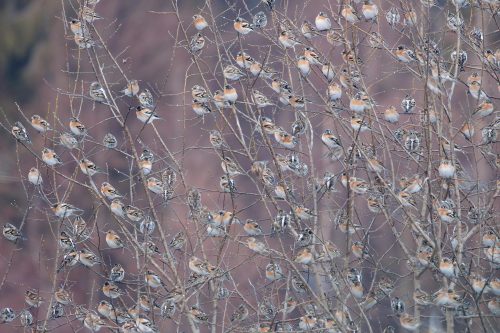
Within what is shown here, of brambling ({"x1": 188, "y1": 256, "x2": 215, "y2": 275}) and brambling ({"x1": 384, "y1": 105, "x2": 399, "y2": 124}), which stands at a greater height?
brambling ({"x1": 384, "y1": 105, "x2": 399, "y2": 124})

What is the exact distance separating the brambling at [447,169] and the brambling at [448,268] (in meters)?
0.74

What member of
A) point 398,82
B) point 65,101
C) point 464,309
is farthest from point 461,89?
point 464,309

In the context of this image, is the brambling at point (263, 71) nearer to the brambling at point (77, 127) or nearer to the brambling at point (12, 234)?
the brambling at point (77, 127)

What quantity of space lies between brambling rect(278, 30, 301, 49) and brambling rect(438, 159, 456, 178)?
2.03 meters

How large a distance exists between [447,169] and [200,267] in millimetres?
2568

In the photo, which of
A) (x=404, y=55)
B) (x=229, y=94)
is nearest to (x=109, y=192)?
(x=229, y=94)

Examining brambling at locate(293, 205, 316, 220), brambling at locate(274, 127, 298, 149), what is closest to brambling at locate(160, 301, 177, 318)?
brambling at locate(293, 205, 316, 220)

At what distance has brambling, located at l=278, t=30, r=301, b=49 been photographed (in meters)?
9.88

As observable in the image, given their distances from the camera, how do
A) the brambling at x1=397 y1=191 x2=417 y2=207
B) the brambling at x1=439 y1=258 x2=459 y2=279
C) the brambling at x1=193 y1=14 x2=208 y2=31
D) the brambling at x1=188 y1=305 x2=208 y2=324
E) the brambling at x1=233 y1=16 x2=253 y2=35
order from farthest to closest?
the brambling at x1=193 y1=14 x2=208 y2=31
the brambling at x1=233 y1=16 x2=253 y2=35
the brambling at x1=188 y1=305 x2=208 y2=324
the brambling at x1=397 y1=191 x2=417 y2=207
the brambling at x1=439 y1=258 x2=459 y2=279

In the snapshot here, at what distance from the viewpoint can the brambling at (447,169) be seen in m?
8.77

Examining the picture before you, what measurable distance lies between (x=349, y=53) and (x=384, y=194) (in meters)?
1.37

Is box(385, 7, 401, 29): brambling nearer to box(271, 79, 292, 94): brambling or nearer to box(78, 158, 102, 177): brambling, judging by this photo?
box(271, 79, 292, 94): brambling

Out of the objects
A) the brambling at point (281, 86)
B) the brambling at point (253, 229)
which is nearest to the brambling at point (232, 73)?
the brambling at point (281, 86)

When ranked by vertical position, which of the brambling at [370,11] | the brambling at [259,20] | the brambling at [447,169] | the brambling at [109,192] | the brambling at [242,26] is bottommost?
the brambling at [109,192]
